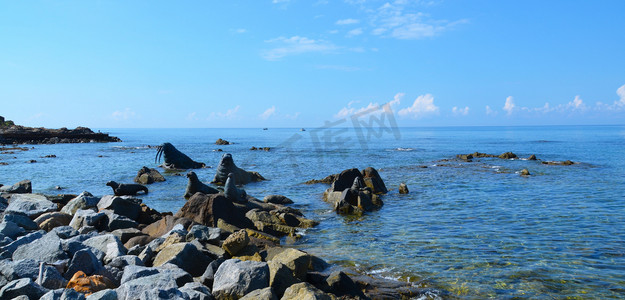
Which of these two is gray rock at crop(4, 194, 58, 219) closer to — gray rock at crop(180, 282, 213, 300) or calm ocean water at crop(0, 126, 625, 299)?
calm ocean water at crop(0, 126, 625, 299)

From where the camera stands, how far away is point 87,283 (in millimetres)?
6887

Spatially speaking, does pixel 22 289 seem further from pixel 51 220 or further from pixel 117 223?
pixel 51 220

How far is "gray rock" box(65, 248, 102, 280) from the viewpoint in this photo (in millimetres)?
7617

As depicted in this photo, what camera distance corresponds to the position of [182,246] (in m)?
8.54

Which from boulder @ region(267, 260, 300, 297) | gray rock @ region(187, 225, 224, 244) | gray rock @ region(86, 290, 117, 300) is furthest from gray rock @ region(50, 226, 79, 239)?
boulder @ region(267, 260, 300, 297)

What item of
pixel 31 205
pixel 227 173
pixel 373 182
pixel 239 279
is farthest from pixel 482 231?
pixel 227 173

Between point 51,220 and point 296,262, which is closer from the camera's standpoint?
point 296,262

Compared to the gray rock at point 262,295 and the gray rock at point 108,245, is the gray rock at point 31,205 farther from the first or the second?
the gray rock at point 262,295

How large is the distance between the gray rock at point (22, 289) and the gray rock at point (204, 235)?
3577 mm

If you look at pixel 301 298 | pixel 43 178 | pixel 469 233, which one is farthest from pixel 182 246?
pixel 43 178

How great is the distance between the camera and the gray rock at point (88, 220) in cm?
1176

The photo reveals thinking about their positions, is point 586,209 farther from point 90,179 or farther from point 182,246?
point 90,179

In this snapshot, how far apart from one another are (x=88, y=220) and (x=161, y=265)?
4.91 meters

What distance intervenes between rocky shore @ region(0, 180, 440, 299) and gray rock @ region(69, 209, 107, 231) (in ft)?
0.08
